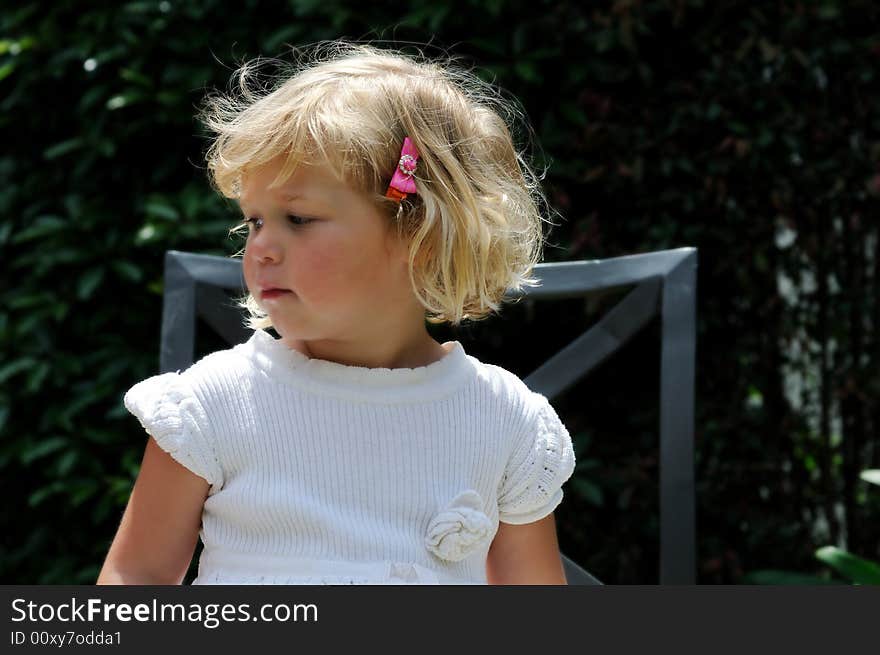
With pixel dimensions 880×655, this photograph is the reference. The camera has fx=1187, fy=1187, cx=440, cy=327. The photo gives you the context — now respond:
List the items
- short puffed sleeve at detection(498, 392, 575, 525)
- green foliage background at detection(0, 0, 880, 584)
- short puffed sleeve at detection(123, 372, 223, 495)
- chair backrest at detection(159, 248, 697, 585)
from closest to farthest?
short puffed sleeve at detection(123, 372, 223, 495) < short puffed sleeve at detection(498, 392, 575, 525) < chair backrest at detection(159, 248, 697, 585) < green foliage background at detection(0, 0, 880, 584)

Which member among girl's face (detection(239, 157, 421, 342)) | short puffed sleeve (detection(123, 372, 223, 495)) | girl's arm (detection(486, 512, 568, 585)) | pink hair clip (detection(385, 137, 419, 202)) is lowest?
girl's arm (detection(486, 512, 568, 585))

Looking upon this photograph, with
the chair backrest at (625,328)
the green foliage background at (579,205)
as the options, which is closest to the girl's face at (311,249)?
the chair backrest at (625,328)

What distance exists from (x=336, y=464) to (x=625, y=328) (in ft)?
1.91

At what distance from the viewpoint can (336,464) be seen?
1.28 metres

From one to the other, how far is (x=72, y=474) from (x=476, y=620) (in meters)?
1.60

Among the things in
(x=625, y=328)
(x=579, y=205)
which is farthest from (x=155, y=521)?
(x=579, y=205)

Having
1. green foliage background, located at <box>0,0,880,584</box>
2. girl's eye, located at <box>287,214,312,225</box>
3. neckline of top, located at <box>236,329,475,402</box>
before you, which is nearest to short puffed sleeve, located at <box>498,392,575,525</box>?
neckline of top, located at <box>236,329,475,402</box>

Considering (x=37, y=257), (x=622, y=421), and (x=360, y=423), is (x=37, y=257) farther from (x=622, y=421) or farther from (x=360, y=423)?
(x=360, y=423)

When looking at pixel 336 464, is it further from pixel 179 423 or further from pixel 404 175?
pixel 404 175

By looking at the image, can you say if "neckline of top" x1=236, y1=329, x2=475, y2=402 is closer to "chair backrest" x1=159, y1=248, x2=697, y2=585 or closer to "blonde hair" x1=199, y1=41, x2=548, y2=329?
"blonde hair" x1=199, y1=41, x2=548, y2=329

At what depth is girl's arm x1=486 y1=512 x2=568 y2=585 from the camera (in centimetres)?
142

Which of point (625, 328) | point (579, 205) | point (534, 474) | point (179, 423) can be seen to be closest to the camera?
point (179, 423)

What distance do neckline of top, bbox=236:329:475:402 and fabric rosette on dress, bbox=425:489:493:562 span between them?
134 mm

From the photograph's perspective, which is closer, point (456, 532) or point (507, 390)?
point (456, 532)
